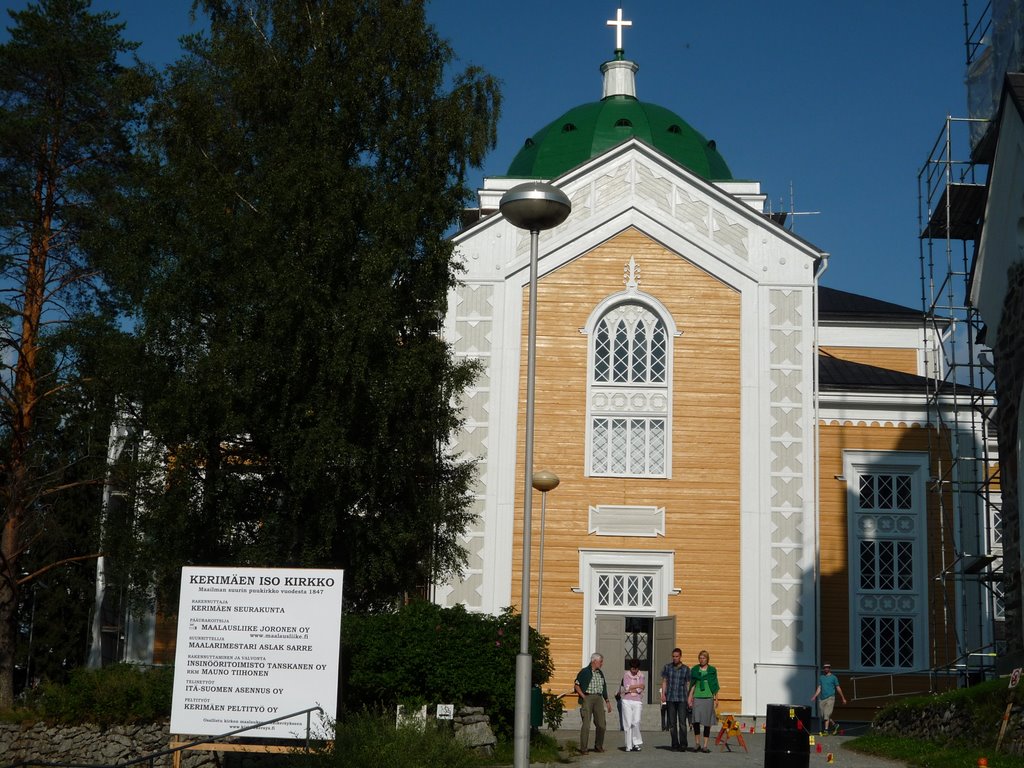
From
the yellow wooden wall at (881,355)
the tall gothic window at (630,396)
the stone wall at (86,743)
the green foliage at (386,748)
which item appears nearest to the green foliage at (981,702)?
the green foliage at (386,748)

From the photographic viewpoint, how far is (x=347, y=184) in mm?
20547

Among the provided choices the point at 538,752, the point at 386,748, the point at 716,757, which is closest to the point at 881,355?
the point at 716,757

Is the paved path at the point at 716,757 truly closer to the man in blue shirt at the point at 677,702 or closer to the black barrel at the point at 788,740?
the black barrel at the point at 788,740

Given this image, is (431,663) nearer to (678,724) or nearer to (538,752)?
(538,752)

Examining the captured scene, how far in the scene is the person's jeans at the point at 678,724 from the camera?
1980 centimetres

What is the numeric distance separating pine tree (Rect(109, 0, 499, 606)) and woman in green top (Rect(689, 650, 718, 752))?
14.6 feet

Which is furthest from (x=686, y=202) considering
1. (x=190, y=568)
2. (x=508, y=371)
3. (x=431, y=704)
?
(x=190, y=568)

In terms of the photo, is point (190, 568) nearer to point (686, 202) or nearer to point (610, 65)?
point (686, 202)

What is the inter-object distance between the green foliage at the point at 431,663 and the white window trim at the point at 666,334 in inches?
344

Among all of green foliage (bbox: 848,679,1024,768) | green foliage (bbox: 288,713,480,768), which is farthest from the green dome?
green foliage (bbox: 288,713,480,768)

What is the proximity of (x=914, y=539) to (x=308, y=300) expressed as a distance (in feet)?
52.1

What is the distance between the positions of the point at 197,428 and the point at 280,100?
5711mm

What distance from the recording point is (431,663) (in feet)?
60.7

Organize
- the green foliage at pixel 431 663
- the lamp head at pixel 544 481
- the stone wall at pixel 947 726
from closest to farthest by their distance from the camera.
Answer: the stone wall at pixel 947 726 → the green foliage at pixel 431 663 → the lamp head at pixel 544 481
